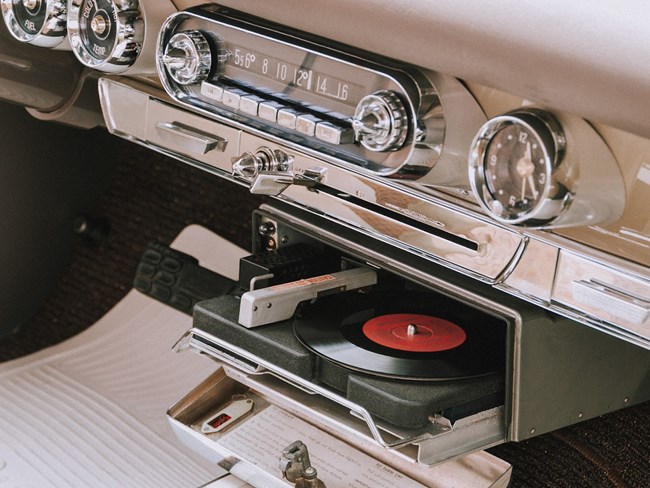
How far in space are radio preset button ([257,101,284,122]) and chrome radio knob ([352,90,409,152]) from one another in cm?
10

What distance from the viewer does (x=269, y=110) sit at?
912 millimetres

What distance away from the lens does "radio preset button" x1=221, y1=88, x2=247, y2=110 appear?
0.95 meters

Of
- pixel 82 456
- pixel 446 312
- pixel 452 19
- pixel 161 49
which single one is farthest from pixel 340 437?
pixel 452 19

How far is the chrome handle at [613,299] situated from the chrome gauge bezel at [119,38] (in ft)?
1.77

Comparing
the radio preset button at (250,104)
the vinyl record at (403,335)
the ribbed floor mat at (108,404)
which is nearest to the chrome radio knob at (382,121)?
the radio preset button at (250,104)

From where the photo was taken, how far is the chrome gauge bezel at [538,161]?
27.7 inches

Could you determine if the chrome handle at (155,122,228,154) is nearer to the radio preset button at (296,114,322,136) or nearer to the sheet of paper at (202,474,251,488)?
the radio preset button at (296,114,322,136)

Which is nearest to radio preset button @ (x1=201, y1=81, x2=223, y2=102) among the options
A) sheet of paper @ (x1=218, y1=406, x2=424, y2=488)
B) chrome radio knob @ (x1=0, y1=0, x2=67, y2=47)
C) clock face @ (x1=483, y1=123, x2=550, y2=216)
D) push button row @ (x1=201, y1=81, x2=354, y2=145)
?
push button row @ (x1=201, y1=81, x2=354, y2=145)

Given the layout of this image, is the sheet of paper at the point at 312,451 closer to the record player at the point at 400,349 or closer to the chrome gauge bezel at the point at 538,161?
the record player at the point at 400,349

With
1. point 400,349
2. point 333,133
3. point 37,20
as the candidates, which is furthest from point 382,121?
point 37,20

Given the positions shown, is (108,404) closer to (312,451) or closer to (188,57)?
(312,451)

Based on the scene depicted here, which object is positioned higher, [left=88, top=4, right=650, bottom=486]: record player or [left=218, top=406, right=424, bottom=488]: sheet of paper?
[left=88, top=4, right=650, bottom=486]: record player

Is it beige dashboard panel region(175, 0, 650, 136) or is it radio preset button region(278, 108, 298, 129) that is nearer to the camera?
beige dashboard panel region(175, 0, 650, 136)

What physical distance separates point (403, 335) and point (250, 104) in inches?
11.1
